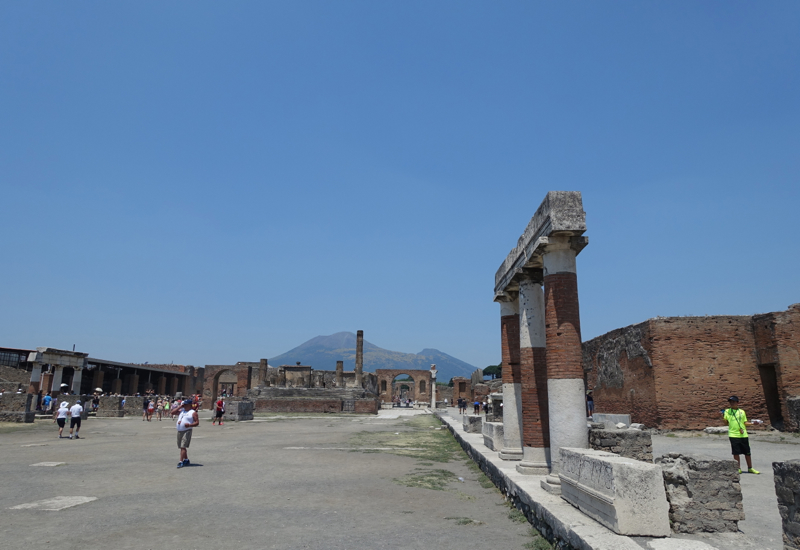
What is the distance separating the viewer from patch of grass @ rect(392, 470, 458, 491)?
8.55 m

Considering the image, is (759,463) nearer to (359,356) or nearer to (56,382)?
(56,382)

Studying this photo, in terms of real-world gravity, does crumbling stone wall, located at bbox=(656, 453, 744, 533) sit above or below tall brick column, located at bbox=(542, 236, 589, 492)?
below

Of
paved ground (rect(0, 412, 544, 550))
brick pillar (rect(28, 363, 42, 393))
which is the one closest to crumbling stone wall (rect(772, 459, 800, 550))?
paved ground (rect(0, 412, 544, 550))

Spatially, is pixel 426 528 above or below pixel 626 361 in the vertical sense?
below

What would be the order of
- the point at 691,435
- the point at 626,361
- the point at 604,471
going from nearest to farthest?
the point at 604,471, the point at 691,435, the point at 626,361

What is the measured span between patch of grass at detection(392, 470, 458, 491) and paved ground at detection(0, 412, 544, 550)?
61 mm

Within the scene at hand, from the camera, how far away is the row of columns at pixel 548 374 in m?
6.93

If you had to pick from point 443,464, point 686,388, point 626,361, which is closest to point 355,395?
point 626,361

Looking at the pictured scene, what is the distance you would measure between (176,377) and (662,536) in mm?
58675

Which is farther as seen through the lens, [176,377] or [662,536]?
[176,377]

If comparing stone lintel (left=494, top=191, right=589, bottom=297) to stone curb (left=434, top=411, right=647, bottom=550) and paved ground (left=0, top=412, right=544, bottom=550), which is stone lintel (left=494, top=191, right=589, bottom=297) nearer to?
stone curb (left=434, top=411, right=647, bottom=550)

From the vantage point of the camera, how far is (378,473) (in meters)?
9.74

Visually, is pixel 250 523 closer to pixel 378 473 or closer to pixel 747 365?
pixel 378 473

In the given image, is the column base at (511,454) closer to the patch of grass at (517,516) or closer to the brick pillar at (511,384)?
the brick pillar at (511,384)
